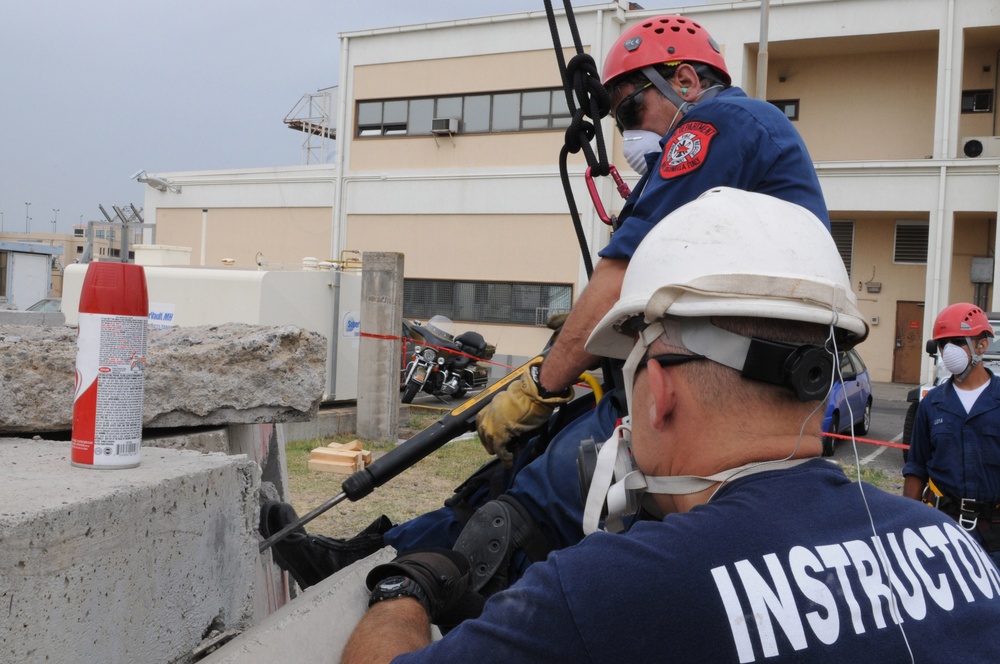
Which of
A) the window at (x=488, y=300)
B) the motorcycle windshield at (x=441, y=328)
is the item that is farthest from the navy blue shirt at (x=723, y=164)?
the window at (x=488, y=300)

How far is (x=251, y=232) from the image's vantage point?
25312 mm

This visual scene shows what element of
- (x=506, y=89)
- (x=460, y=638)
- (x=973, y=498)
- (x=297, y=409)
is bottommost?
(x=973, y=498)

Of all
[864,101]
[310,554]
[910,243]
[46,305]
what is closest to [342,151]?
[46,305]

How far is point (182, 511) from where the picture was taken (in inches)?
70.2

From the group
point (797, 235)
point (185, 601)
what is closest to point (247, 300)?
point (185, 601)

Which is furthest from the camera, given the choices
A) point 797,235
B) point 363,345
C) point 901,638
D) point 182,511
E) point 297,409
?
point 363,345

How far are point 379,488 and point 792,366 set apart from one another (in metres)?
6.61

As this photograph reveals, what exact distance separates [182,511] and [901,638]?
52.1 inches

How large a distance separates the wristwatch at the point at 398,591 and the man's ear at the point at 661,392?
2.32ft

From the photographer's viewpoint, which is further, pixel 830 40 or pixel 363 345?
pixel 830 40

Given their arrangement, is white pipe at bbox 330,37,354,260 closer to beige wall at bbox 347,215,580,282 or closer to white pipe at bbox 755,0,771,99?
beige wall at bbox 347,215,580,282

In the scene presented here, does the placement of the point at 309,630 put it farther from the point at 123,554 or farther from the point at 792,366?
the point at 792,366

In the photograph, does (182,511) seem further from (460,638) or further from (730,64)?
(730,64)

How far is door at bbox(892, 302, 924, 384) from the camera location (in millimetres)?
20281
